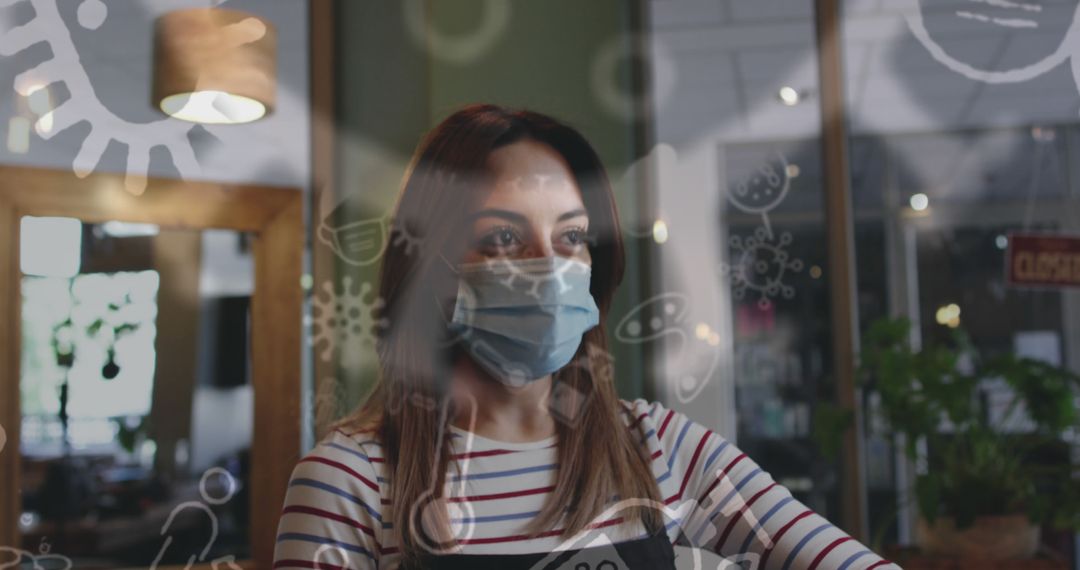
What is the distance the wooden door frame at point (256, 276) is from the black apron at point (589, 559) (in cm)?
93

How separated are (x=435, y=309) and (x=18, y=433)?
97 centimetres

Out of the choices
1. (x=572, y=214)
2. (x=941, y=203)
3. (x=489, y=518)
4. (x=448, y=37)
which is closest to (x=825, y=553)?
(x=489, y=518)

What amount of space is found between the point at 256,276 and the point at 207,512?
487 mm

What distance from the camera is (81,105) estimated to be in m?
1.79

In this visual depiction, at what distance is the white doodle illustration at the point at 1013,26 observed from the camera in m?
2.20

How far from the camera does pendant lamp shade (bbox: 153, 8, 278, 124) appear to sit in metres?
1.86

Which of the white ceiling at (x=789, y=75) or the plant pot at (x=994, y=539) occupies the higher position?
the white ceiling at (x=789, y=75)

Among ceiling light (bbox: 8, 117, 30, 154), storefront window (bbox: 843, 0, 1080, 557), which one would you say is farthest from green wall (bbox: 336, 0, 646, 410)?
storefront window (bbox: 843, 0, 1080, 557)

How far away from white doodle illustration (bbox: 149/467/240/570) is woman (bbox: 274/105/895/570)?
2.65 ft

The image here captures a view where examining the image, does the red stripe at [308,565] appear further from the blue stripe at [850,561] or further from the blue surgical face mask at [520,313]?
the blue stripe at [850,561]

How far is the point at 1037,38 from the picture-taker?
2.33 m

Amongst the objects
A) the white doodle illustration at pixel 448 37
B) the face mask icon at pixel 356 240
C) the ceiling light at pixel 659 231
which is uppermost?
the white doodle illustration at pixel 448 37

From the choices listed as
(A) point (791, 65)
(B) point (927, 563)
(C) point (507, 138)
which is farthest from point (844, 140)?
(C) point (507, 138)

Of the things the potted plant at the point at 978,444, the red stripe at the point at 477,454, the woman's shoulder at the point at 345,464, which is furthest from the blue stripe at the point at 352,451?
the potted plant at the point at 978,444
